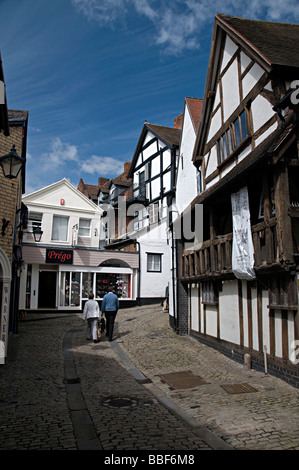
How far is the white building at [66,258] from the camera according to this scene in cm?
2139

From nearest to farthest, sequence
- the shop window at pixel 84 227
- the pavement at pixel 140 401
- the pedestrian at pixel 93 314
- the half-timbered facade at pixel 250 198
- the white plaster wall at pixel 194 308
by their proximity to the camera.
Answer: the pavement at pixel 140 401
the half-timbered facade at pixel 250 198
the pedestrian at pixel 93 314
the white plaster wall at pixel 194 308
the shop window at pixel 84 227

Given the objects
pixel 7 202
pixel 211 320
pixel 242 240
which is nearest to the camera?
pixel 242 240

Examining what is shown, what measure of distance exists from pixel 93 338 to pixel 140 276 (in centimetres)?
1210

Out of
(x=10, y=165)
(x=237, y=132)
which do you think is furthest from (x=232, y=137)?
(x=10, y=165)

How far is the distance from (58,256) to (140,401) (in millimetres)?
16338

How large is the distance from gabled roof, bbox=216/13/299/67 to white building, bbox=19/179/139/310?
15390mm

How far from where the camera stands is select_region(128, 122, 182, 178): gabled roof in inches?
1054

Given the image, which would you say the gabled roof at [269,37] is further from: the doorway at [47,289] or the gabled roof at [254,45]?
the doorway at [47,289]

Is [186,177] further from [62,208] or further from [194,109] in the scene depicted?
[62,208]

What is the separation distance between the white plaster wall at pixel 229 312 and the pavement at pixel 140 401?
0.66 m

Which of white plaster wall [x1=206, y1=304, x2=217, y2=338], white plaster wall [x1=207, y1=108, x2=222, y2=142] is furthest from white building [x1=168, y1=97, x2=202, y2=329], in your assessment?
white plaster wall [x1=206, y1=304, x2=217, y2=338]

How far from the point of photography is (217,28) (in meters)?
11.2

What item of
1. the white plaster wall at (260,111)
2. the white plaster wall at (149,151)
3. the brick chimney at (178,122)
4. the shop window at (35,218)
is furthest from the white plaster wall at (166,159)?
the white plaster wall at (260,111)

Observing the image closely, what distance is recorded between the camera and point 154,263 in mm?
24828
